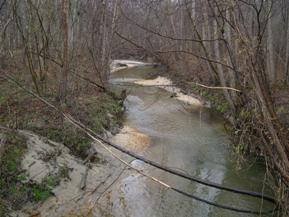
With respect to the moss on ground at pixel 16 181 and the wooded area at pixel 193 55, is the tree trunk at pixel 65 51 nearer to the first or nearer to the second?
the wooded area at pixel 193 55

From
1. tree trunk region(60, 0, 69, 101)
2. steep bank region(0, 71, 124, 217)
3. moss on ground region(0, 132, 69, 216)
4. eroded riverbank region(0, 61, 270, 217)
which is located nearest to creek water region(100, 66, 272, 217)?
eroded riverbank region(0, 61, 270, 217)

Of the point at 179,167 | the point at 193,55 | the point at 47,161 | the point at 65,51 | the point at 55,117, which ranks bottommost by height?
the point at 179,167

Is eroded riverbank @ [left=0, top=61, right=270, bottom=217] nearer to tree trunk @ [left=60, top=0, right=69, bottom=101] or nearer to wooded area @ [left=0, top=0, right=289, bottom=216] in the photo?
wooded area @ [left=0, top=0, right=289, bottom=216]

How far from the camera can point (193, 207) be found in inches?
281

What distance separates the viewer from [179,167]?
911 cm

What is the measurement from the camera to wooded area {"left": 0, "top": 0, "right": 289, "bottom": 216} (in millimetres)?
5332

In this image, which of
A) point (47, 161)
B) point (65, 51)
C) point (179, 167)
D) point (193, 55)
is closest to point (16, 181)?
point (47, 161)

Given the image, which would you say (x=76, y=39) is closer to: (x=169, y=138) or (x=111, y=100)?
(x=111, y=100)

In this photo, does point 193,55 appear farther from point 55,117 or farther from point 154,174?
point 55,117

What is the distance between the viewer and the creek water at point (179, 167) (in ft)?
23.3

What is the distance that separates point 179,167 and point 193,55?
3.45 m

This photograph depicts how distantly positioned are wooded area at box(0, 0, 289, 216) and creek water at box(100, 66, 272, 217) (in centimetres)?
73

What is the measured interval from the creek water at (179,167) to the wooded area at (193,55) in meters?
0.73

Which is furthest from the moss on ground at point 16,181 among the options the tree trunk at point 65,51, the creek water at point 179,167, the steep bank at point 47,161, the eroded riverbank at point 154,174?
the tree trunk at point 65,51
